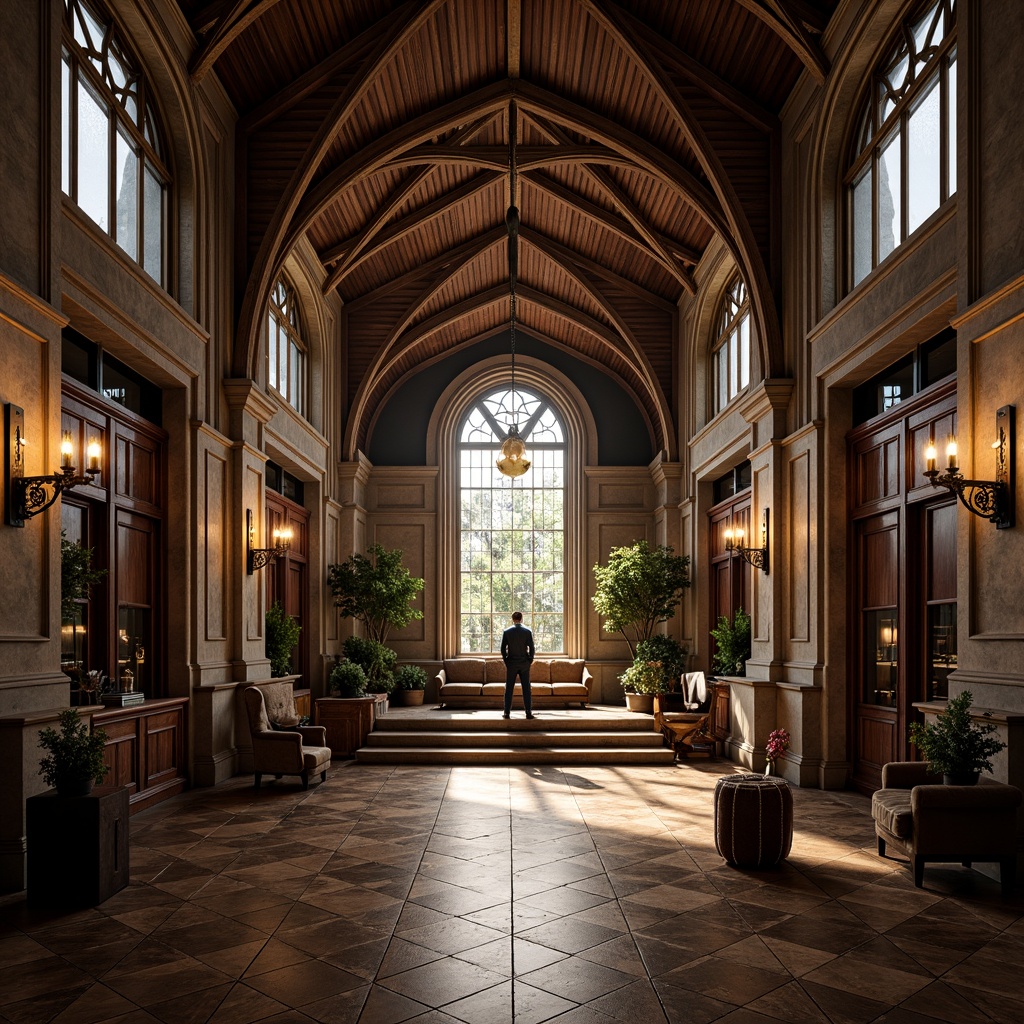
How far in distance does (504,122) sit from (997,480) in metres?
7.91

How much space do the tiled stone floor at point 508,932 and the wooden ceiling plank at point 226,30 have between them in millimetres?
6318

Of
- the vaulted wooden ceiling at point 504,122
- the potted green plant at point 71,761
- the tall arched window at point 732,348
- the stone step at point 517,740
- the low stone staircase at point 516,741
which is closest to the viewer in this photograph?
the potted green plant at point 71,761

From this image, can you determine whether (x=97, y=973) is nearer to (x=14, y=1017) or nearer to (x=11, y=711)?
(x=14, y=1017)

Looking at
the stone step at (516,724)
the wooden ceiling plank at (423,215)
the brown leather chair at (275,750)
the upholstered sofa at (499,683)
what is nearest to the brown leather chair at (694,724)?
the stone step at (516,724)

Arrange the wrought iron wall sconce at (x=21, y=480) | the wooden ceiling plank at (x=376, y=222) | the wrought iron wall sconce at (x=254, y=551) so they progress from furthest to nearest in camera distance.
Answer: the wooden ceiling plank at (x=376, y=222), the wrought iron wall sconce at (x=254, y=551), the wrought iron wall sconce at (x=21, y=480)

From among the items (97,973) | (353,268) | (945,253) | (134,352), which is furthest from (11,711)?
(353,268)

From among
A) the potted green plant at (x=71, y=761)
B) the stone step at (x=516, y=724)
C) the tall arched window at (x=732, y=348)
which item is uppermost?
the tall arched window at (x=732, y=348)

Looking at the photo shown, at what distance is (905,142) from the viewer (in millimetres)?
7570

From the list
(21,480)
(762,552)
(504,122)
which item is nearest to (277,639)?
(762,552)

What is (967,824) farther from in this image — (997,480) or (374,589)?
(374,589)

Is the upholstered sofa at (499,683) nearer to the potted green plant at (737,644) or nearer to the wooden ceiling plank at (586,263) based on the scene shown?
the potted green plant at (737,644)

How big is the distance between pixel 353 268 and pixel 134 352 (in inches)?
232

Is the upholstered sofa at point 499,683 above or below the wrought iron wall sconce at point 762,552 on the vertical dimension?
below

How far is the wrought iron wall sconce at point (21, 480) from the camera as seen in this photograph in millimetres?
5613
